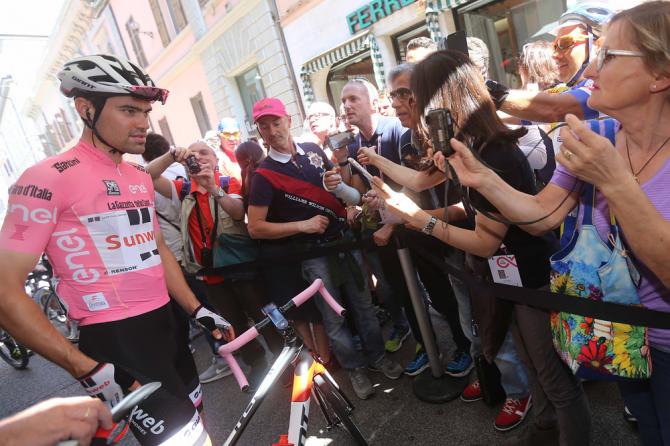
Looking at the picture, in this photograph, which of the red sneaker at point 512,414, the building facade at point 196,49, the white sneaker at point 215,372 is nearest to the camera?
the red sneaker at point 512,414

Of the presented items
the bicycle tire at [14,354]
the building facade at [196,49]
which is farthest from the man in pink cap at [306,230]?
the building facade at [196,49]

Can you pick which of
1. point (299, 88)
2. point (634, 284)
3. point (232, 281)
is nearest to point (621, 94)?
point (634, 284)

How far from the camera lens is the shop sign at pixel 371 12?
7.61m

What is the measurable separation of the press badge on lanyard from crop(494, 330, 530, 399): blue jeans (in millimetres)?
431

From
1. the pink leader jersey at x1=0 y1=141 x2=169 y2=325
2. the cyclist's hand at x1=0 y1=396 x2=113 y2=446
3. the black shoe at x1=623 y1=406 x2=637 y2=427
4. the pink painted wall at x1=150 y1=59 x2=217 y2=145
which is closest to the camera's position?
the cyclist's hand at x1=0 y1=396 x2=113 y2=446

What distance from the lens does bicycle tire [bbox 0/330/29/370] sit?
5.51 meters

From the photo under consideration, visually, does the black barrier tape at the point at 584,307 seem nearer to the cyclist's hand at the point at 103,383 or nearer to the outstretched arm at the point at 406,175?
the outstretched arm at the point at 406,175

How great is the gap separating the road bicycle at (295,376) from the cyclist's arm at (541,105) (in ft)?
4.53

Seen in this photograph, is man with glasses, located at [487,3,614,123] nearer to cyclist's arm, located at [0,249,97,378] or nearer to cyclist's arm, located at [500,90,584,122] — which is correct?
cyclist's arm, located at [500,90,584,122]

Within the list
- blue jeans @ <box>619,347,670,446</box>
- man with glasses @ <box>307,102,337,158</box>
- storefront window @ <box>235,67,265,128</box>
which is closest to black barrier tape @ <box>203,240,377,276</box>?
blue jeans @ <box>619,347,670,446</box>

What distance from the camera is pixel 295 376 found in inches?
76.5

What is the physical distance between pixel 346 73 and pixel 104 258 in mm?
9330

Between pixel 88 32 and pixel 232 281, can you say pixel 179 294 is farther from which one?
pixel 88 32

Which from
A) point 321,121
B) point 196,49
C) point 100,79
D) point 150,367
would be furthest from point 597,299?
point 196,49
